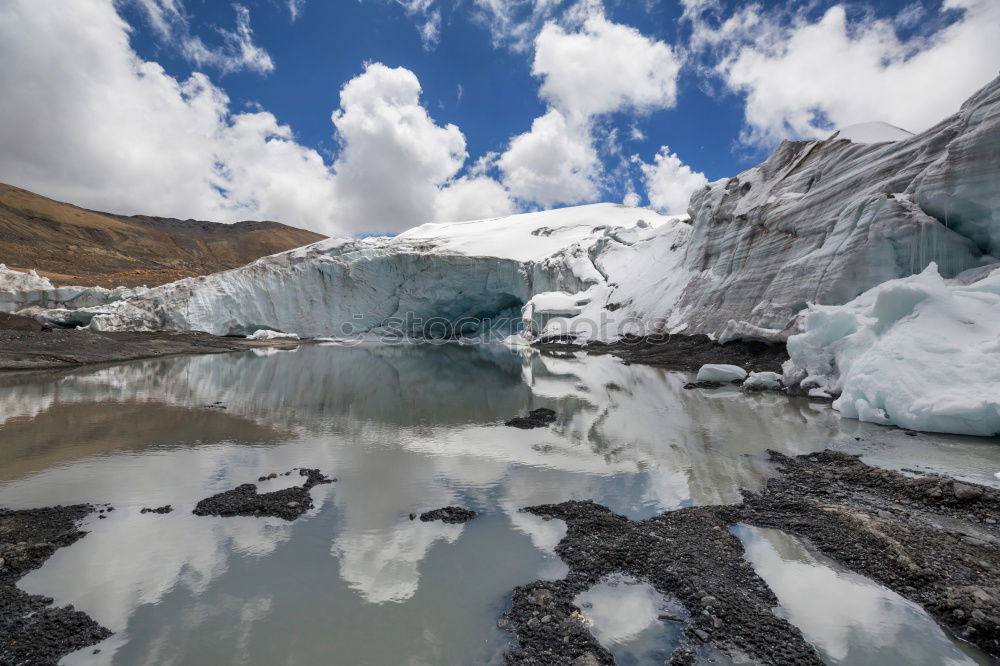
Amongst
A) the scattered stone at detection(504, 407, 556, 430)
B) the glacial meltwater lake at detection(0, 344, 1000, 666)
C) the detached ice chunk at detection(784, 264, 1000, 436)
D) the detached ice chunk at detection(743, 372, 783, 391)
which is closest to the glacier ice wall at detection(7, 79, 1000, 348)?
the detached ice chunk at detection(743, 372, 783, 391)

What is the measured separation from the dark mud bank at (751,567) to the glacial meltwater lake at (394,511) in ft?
0.46

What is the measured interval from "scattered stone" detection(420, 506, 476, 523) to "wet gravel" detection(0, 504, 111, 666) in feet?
7.91

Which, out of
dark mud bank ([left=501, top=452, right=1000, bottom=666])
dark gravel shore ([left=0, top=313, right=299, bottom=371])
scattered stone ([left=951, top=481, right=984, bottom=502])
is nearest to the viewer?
dark mud bank ([left=501, top=452, right=1000, bottom=666])

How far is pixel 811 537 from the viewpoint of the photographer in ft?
13.2

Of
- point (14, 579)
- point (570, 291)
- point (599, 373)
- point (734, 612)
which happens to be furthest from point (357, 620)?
point (570, 291)

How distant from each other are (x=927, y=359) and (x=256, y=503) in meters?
9.69

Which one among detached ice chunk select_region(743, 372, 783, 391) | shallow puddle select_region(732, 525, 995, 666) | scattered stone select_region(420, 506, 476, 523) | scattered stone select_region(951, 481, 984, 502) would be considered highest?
detached ice chunk select_region(743, 372, 783, 391)

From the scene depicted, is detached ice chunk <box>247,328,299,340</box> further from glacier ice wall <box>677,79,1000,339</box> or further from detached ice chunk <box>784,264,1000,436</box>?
detached ice chunk <box>784,264,1000,436</box>

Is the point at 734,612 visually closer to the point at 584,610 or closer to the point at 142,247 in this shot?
the point at 584,610

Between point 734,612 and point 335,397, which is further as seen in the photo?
point 335,397

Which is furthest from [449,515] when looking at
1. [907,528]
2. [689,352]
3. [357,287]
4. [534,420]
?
[357,287]

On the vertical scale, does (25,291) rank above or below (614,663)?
above

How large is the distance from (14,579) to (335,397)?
864 centimetres

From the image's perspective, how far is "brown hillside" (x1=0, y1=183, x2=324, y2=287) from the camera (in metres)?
59.7
